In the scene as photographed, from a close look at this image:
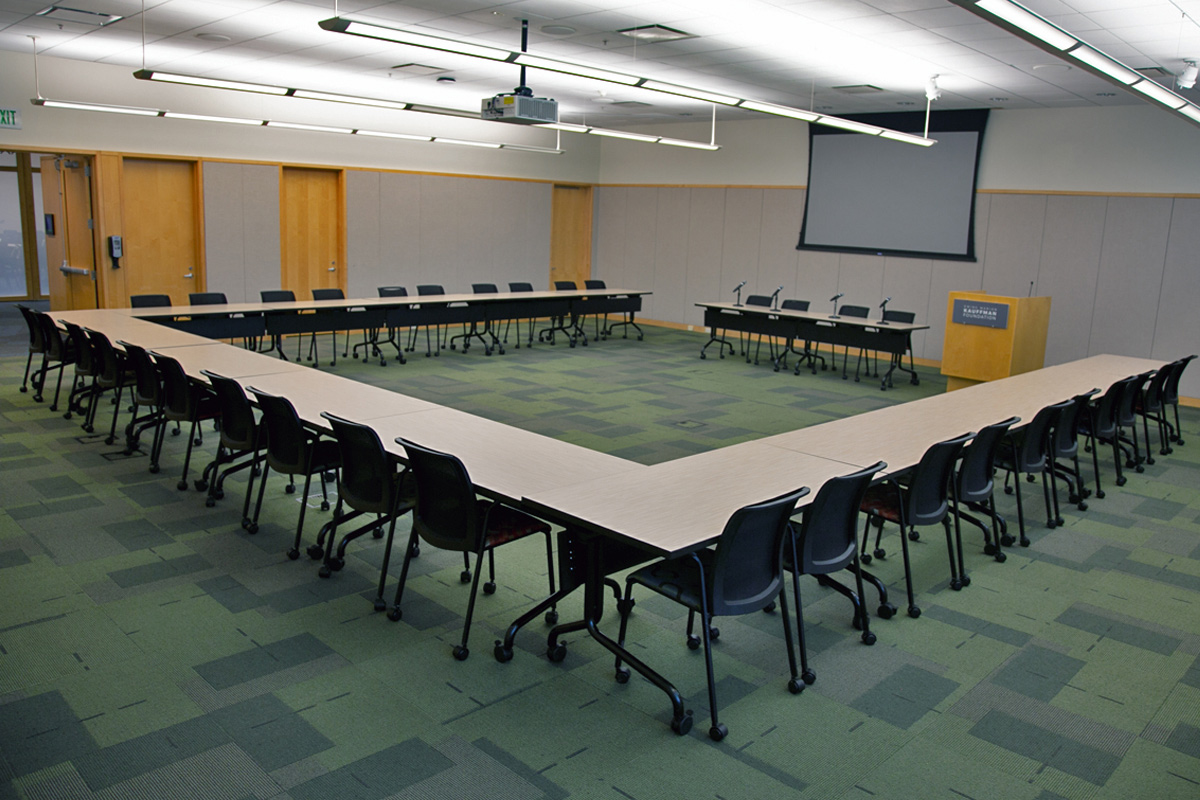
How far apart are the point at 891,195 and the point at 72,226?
1115 centimetres

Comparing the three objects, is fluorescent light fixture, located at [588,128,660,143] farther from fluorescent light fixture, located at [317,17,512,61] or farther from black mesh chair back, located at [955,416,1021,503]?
black mesh chair back, located at [955,416,1021,503]

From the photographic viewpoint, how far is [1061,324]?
1093 cm

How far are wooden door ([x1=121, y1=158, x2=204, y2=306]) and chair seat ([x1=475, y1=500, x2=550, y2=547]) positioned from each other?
9.43m

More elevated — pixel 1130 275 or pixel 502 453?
pixel 1130 275

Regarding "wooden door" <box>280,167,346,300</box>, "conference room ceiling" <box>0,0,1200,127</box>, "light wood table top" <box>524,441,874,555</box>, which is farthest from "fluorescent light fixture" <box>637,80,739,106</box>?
"wooden door" <box>280,167,346,300</box>

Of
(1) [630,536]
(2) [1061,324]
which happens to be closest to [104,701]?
(1) [630,536]

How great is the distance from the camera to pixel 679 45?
788cm

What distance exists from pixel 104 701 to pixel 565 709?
167 cm

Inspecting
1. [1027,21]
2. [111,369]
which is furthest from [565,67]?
[111,369]

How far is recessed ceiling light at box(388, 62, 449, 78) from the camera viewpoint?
987cm

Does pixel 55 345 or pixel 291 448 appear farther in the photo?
pixel 55 345

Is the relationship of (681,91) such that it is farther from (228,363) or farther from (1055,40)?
(228,363)

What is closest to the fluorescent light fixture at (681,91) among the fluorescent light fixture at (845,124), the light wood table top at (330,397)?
the fluorescent light fixture at (845,124)

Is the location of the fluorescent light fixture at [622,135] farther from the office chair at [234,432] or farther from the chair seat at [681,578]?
the chair seat at [681,578]
